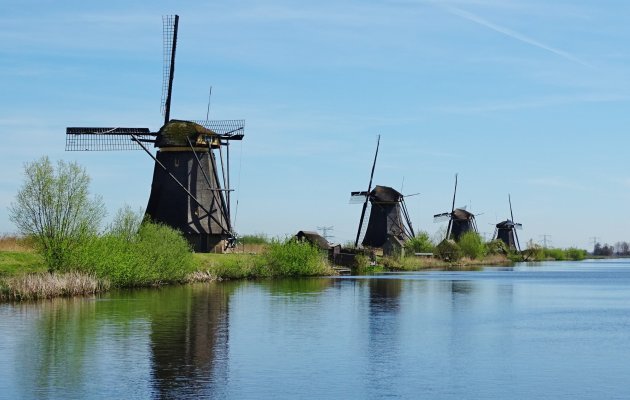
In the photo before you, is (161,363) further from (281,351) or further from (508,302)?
(508,302)

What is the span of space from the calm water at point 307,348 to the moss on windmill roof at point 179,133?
662 inches

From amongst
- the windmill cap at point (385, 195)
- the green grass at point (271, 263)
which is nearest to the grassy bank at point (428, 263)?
the windmill cap at point (385, 195)

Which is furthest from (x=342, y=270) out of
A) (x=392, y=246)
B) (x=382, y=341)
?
(x=382, y=341)

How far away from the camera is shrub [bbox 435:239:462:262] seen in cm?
10700

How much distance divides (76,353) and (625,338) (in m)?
16.5

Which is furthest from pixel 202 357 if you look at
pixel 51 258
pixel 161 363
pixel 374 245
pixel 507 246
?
pixel 507 246

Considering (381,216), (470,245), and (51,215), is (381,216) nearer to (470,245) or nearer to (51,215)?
(470,245)

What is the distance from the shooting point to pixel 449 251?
10738 cm

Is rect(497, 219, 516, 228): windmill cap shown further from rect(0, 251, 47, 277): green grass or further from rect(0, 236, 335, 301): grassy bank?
rect(0, 251, 47, 277): green grass

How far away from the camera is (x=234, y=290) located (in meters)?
45.4

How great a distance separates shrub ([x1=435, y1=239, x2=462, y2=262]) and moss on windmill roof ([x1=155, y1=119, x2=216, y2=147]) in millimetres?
55001

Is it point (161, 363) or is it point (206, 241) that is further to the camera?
point (206, 241)

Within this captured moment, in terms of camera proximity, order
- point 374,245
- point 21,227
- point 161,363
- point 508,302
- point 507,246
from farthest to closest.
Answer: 1. point 507,246
2. point 374,245
3. point 508,302
4. point 21,227
5. point 161,363

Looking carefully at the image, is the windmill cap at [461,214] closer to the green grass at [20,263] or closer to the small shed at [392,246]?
the small shed at [392,246]
